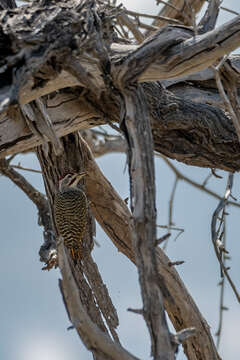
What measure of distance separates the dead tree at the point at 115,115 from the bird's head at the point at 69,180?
0.22 ft

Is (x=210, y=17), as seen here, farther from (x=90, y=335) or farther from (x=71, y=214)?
(x=90, y=335)

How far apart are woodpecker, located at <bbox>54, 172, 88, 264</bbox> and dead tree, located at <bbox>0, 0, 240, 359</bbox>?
83 mm

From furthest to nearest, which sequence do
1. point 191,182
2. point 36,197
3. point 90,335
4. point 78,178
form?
point 191,182, point 36,197, point 78,178, point 90,335

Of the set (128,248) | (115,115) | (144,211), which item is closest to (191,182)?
(128,248)

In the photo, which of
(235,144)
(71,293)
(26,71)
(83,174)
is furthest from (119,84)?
(83,174)

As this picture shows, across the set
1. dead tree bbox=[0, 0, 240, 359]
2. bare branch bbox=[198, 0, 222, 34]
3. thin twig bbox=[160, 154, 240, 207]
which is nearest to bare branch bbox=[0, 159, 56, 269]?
dead tree bbox=[0, 0, 240, 359]

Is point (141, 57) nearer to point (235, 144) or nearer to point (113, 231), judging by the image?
point (235, 144)

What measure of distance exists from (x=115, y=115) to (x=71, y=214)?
53.5 inches

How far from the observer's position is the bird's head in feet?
16.9

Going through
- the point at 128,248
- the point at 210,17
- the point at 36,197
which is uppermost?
the point at 210,17

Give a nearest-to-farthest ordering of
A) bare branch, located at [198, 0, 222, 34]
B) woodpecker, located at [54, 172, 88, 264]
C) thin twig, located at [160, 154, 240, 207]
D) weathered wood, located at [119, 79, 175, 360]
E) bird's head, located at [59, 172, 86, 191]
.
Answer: weathered wood, located at [119, 79, 175, 360]
bare branch, located at [198, 0, 222, 34]
bird's head, located at [59, 172, 86, 191]
woodpecker, located at [54, 172, 88, 264]
thin twig, located at [160, 154, 240, 207]

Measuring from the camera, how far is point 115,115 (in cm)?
433

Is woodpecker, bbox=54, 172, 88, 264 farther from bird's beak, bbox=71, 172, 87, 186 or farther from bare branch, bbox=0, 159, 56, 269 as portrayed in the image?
bare branch, bbox=0, 159, 56, 269

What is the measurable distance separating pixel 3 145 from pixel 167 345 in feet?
6.63
